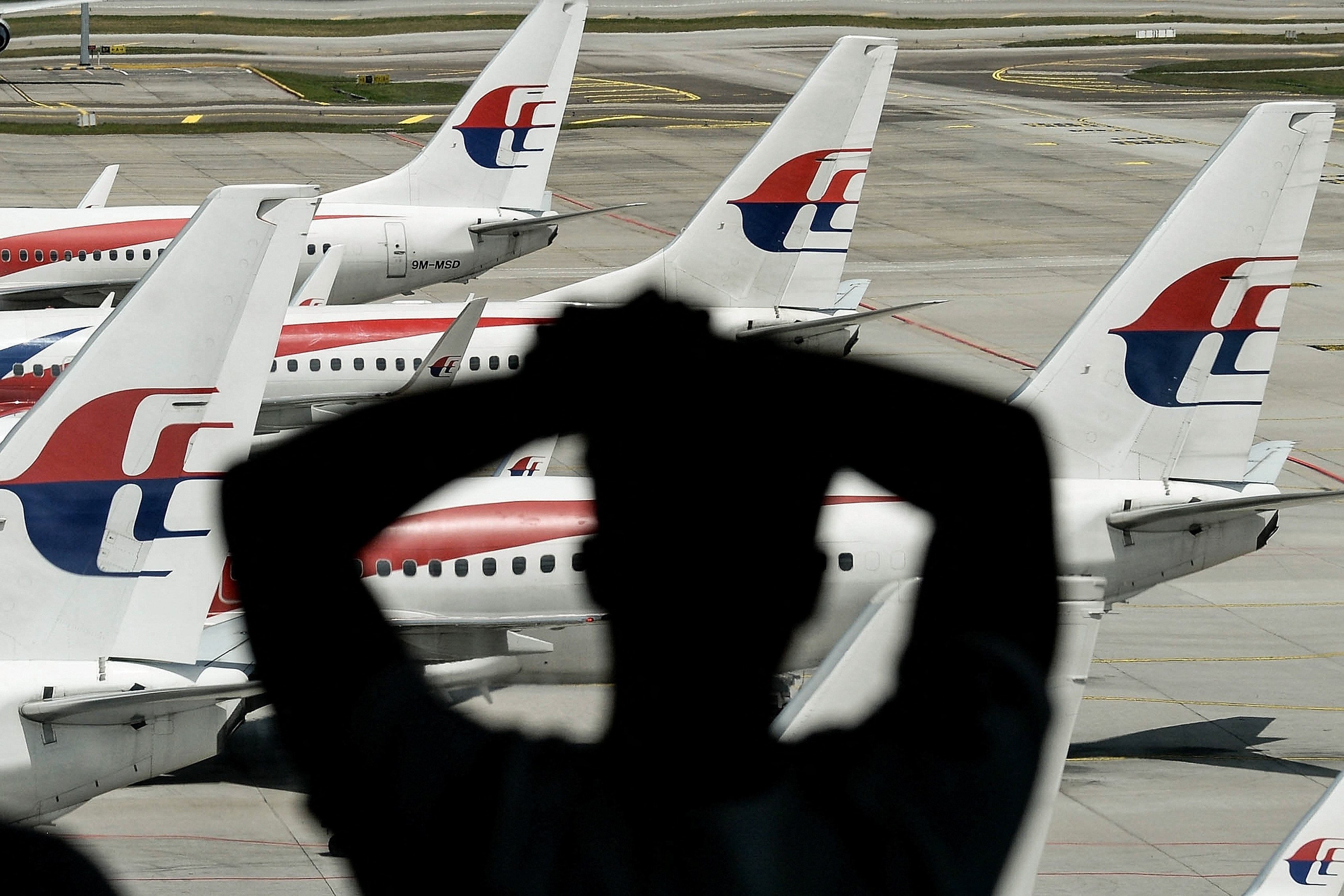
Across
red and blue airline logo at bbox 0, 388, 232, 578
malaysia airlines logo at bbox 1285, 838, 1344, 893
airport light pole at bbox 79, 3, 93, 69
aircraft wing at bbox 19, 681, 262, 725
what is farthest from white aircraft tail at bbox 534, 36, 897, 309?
airport light pole at bbox 79, 3, 93, 69

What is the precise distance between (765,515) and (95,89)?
9550 cm

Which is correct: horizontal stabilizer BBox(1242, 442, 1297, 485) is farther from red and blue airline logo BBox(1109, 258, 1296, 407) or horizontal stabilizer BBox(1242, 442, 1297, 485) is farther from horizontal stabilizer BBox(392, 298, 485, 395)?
horizontal stabilizer BBox(392, 298, 485, 395)

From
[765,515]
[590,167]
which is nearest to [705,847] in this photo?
[765,515]

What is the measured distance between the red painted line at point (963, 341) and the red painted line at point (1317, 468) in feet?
25.9

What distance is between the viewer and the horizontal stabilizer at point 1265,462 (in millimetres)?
22188

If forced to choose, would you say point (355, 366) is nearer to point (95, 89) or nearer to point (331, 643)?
point (331, 643)

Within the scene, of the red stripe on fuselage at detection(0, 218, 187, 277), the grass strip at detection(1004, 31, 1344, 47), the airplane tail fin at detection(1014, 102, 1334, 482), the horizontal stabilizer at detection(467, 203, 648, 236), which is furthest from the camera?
the grass strip at detection(1004, 31, 1344, 47)

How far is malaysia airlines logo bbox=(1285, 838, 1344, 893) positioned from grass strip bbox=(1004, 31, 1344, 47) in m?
117

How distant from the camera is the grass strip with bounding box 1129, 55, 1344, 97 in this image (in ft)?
321

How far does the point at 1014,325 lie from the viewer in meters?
47.5

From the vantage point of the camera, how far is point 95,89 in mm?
91812

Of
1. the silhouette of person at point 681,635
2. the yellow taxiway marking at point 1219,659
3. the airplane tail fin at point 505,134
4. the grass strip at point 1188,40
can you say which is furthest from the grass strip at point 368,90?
the silhouette of person at point 681,635

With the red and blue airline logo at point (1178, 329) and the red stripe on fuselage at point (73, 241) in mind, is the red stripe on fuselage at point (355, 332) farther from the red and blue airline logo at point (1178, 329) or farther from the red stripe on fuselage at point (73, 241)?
the red and blue airline logo at point (1178, 329)

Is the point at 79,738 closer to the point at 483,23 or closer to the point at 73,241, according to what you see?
the point at 73,241
